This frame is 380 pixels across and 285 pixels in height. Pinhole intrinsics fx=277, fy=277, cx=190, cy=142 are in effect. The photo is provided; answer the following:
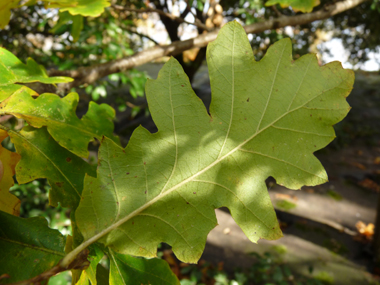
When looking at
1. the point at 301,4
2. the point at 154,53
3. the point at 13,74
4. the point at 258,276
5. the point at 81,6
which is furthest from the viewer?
the point at 258,276

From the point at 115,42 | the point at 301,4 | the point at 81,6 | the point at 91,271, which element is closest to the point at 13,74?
the point at 81,6

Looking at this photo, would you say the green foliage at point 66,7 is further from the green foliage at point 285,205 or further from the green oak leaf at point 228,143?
the green foliage at point 285,205

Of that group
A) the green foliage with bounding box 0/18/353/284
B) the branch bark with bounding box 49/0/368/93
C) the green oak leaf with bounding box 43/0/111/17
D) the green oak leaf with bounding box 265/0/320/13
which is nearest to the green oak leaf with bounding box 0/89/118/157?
the green foliage with bounding box 0/18/353/284

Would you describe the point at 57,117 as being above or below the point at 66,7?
below

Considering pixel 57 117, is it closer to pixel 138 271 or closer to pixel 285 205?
pixel 138 271

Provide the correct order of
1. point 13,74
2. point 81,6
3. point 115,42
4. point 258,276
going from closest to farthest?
point 13,74 → point 81,6 → point 115,42 → point 258,276

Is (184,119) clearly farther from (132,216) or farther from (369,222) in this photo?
(369,222)

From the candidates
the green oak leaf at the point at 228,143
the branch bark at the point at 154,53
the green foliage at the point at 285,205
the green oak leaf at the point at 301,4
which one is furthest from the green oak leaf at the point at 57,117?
the green foliage at the point at 285,205

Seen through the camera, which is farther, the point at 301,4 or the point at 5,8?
the point at 301,4
